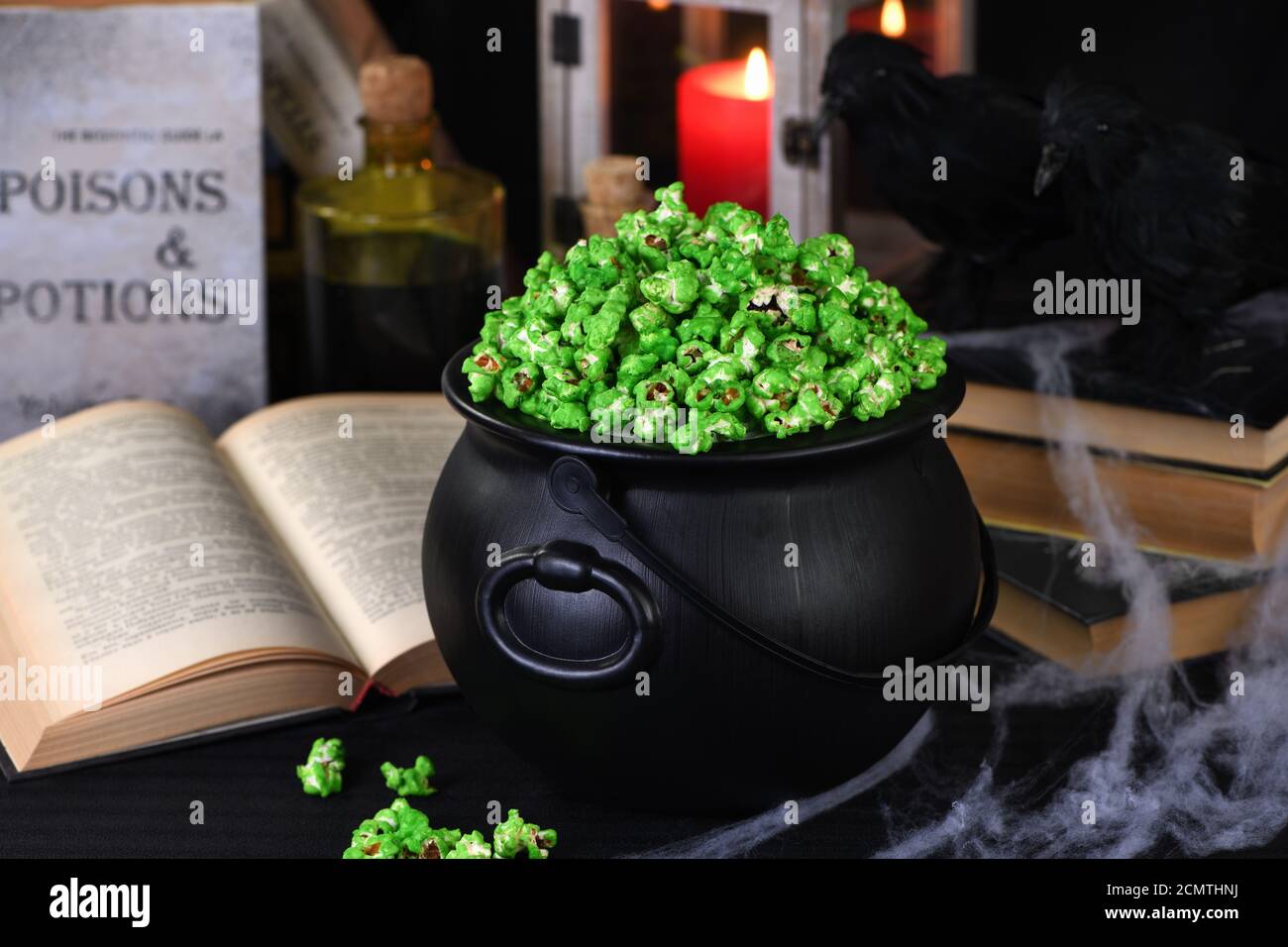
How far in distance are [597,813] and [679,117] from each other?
77cm

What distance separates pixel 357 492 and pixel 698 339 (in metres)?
0.46

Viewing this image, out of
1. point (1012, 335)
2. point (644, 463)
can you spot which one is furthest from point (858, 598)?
point (1012, 335)

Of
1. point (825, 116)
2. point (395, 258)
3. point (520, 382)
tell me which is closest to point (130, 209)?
Answer: point (395, 258)

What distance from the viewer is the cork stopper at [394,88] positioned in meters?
1.45

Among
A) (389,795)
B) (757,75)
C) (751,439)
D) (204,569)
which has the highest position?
(757,75)

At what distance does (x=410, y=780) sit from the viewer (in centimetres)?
101

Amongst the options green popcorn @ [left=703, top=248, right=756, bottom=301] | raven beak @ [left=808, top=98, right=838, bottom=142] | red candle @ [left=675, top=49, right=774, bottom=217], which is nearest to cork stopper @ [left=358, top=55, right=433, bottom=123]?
red candle @ [left=675, top=49, right=774, bottom=217]

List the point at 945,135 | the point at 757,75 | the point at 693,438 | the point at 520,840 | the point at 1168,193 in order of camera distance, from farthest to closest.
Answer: the point at 757,75 → the point at 945,135 → the point at 1168,193 → the point at 520,840 → the point at 693,438

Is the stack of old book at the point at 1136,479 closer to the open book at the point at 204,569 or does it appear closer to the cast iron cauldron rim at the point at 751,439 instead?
the cast iron cauldron rim at the point at 751,439

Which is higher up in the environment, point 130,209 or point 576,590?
point 130,209

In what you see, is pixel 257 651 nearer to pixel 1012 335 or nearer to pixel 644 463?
pixel 644 463

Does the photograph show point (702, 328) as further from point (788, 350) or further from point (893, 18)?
point (893, 18)

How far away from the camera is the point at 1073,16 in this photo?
158 cm

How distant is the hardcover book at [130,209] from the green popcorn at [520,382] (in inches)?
26.9
